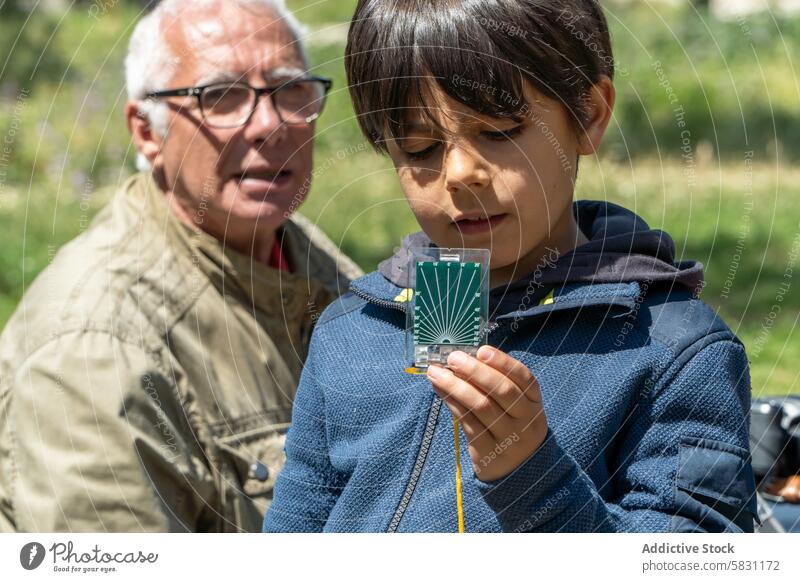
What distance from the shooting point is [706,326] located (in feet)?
4.35

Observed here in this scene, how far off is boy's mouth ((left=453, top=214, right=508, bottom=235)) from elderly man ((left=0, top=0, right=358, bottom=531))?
0.78m

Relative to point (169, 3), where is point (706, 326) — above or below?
below

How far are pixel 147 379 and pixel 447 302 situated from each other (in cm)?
81

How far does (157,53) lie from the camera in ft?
7.43

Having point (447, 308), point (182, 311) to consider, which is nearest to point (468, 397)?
point (447, 308)

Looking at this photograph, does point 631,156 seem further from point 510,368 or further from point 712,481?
point 510,368

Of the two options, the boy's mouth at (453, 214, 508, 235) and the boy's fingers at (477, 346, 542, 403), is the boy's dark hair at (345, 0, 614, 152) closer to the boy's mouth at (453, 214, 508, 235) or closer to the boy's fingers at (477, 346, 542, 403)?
the boy's mouth at (453, 214, 508, 235)

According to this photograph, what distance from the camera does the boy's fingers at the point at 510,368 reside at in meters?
1.17

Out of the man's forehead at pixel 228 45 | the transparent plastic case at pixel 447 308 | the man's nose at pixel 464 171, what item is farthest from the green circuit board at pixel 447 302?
the man's forehead at pixel 228 45
